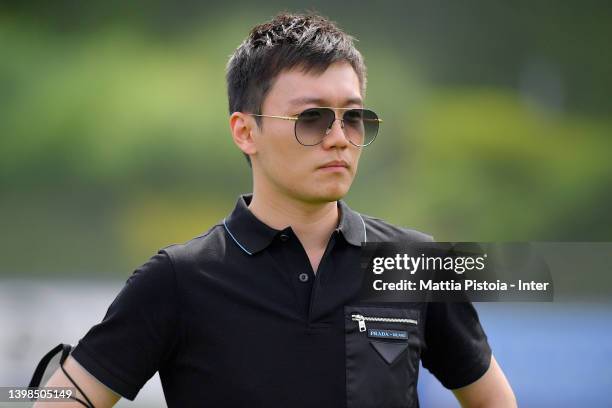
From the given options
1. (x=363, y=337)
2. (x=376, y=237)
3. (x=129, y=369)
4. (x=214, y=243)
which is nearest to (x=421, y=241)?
(x=376, y=237)

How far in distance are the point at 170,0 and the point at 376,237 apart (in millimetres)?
3149

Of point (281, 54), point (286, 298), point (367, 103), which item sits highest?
point (367, 103)

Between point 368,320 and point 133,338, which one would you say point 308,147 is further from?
point 133,338

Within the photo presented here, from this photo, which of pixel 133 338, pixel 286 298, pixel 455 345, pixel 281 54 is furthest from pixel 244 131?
pixel 455 345

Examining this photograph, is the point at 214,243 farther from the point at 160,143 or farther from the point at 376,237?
the point at 160,143

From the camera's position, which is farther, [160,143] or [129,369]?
[160,143]

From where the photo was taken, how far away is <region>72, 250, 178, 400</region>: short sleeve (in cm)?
142

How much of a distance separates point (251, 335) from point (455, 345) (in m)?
0.43

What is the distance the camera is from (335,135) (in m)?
1.53

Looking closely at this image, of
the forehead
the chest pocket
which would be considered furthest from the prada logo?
the forehead

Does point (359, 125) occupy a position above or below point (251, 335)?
above

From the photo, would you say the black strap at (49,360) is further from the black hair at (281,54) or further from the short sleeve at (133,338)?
the black hair at (281,54)

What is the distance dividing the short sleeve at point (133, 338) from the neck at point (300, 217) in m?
0.26

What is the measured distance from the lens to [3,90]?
14.0ft
